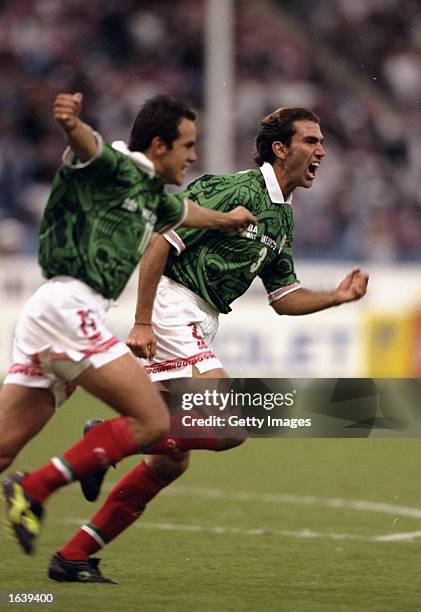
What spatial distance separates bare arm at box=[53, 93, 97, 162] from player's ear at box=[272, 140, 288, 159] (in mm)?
1765

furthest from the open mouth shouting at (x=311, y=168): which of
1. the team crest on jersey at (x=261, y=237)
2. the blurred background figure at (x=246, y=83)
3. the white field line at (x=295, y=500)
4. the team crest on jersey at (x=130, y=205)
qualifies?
the blurred background figure at (x=246, y=83)

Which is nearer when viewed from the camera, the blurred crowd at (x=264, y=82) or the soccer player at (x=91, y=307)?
the soccer player at (x=91, y=307)

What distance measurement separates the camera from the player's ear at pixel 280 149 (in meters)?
6.89

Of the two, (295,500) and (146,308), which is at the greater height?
(146,308)

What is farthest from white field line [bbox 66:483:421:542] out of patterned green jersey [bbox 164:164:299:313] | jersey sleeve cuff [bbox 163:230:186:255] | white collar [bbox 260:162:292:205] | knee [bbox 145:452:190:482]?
white collar [bbox 260:162:292:205]

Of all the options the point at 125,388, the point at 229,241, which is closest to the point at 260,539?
the point at 229,241

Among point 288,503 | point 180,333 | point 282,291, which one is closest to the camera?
point 180,333

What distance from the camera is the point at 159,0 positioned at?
814 inches

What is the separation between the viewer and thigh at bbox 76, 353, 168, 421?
218 inches

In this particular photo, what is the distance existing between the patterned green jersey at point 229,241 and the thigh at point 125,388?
128 centimetres

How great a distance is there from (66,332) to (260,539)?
109 inches

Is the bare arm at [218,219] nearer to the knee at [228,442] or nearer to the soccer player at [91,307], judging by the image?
the soccer player at [91,307]

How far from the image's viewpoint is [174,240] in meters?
6.71

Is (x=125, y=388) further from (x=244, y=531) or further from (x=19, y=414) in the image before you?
(x=244, y=531)
